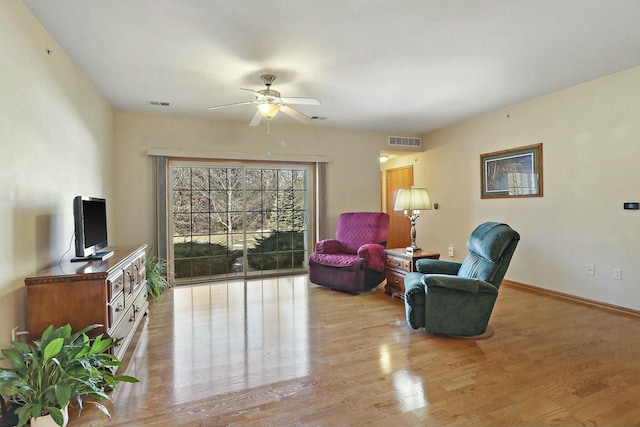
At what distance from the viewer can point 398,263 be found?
4328 mm

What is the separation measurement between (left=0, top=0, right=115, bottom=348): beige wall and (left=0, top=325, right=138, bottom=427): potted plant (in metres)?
0.44

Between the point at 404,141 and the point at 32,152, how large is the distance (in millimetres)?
5556

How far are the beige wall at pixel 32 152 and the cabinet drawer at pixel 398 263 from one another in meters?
3.50

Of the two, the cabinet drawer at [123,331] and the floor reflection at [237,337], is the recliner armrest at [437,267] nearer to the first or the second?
the floor reflection at [237,337]

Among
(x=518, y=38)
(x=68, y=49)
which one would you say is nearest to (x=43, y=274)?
(x=68, y=49)

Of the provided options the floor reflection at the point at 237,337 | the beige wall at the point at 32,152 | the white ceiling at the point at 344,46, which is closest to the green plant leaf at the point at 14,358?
the beige wall at the point at 32,152

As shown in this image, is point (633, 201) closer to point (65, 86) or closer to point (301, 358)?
point (301, 358)

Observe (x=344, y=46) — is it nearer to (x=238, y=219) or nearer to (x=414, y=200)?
(x=414, y=200)

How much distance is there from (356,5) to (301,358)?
2635mm

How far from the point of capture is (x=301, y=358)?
266 cm

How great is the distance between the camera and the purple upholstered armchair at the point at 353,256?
4.50 m

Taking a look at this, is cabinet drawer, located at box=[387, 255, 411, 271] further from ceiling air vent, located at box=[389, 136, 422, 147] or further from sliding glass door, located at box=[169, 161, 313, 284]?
ceiling air vent, located at box=[389, 136, 422, 147]

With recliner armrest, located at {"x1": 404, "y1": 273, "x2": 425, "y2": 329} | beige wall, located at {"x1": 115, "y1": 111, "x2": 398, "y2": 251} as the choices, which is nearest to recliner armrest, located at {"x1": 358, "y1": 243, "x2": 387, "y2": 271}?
recliner armrest, located at {"x1": 404, "y1": 273, "x2": 425, "y2": 329}

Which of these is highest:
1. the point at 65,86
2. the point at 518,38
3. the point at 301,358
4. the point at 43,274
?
the point at 518,38
